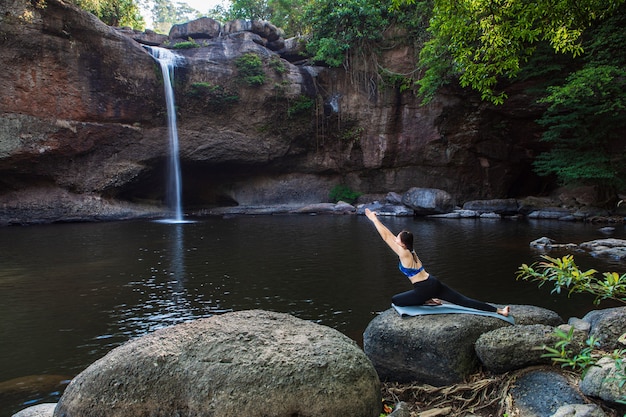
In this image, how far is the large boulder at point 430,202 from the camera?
2570 cm

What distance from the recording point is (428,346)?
4035 mm

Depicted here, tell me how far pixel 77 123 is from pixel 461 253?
72.4 ft

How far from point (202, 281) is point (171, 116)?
20116mm

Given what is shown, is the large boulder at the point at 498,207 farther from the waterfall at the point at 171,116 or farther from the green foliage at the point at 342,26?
the waterfall at the point at 171,116

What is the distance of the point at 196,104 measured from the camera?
90.0 ft

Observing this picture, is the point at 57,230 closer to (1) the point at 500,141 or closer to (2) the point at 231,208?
(2) the point at 231,208

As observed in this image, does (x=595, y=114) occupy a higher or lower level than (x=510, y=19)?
higher

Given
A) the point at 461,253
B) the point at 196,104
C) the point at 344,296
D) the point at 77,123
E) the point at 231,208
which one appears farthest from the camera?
the point at 231,208

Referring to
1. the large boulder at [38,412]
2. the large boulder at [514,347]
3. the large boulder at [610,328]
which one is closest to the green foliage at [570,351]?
the large boulder at [514,347]

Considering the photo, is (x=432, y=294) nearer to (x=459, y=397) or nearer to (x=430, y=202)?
(x=459, y=397)

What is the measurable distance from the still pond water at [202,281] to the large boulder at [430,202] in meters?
8.83

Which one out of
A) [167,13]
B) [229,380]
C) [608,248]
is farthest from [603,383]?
[167,13]

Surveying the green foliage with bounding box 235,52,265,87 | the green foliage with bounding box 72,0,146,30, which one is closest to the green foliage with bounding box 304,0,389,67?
the green foliage with bounding box 235,52,265,87

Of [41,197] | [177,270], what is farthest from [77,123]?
[177,270]
